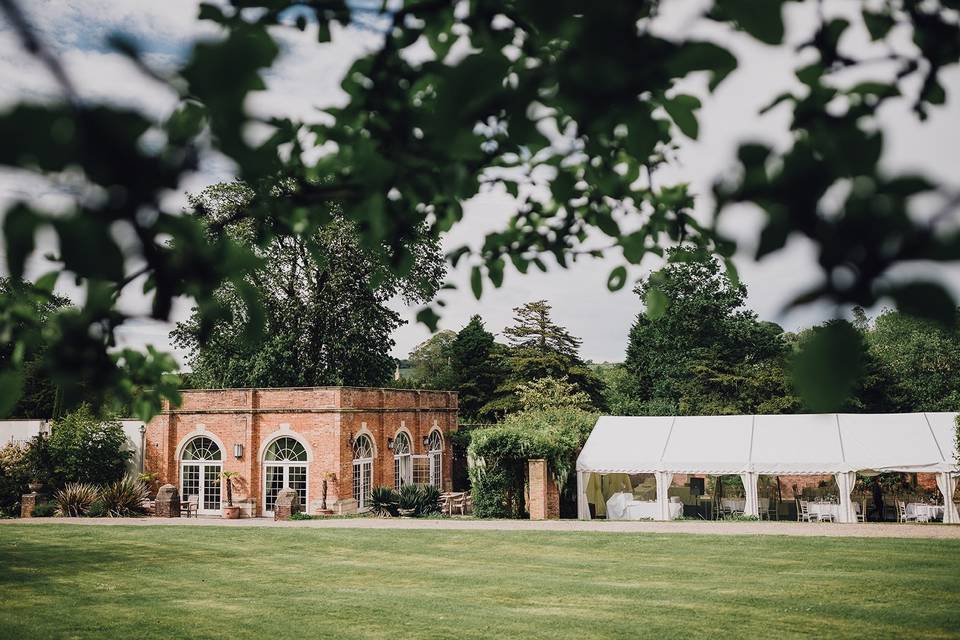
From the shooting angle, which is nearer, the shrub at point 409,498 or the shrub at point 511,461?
the shrub at point 511,461

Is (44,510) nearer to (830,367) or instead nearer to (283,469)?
(283,469)

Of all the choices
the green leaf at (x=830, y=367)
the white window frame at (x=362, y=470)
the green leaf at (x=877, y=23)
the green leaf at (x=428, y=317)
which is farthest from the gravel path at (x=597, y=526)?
the green leaf at (x=830, y=367)

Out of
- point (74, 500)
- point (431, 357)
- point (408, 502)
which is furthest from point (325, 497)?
point (431, 357)

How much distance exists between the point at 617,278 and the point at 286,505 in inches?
832

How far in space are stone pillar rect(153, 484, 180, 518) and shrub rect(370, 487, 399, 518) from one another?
235 inches

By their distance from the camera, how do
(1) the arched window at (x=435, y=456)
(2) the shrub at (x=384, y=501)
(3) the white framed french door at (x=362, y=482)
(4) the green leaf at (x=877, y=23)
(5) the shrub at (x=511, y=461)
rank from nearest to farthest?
1. (4) the green leaf at (x=877, y=23)
2. (5) the shrub at (x=511, y=461)
3. (2) the shrub at (x=384, y=501)
4. (3) the white framed french door at (x=362, y=482)
5. (1) the arched window at (x=435, y=456)

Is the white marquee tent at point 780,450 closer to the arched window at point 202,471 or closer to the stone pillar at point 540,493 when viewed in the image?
the stone pillar at point 540,493

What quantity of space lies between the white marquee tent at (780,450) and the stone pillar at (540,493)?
830 millimetres

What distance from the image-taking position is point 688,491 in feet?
77.6

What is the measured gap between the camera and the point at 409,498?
2347 cm

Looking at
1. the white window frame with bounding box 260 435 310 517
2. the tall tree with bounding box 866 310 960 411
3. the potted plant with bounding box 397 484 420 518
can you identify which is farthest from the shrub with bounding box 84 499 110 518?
the tall tree with bounding box 866 310 960 411

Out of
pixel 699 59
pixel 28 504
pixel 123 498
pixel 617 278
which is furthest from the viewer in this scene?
pixel 123 498

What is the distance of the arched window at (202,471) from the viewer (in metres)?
25.8

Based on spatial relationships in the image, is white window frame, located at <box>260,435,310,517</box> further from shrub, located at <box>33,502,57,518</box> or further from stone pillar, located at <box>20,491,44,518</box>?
stone pillar, located at <box>20,491,44,518</box>
